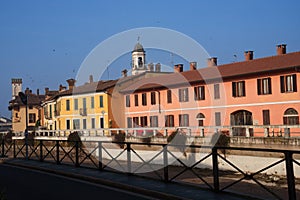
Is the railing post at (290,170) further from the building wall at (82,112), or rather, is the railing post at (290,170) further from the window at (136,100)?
the building wall at (82,112)

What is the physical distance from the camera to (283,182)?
1930 centimetres

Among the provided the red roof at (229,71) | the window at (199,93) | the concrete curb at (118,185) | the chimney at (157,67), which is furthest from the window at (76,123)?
the concrete curb at (118,185)

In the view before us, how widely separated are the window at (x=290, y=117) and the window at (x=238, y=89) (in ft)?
14.9

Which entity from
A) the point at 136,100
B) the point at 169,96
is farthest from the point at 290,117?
the point at 136,100

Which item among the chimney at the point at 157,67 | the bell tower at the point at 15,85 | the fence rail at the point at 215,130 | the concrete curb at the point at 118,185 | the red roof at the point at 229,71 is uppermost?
the bell tower at the point at 15,85

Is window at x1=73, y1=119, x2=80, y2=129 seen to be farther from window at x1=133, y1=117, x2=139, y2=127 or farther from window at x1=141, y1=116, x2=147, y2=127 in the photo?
window at x1=141, y1=116, x2=147, y2=127

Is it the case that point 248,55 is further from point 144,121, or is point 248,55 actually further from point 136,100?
point 136,100

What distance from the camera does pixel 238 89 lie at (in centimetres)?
3606

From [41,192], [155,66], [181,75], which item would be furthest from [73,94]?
[41,192]

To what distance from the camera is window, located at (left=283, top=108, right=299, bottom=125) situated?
31.3m

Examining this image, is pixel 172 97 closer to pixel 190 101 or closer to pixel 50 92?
pixel 190 101

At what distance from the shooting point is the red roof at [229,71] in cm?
3294

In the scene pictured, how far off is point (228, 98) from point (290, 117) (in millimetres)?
6493

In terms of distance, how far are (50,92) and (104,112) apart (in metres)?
29.6
